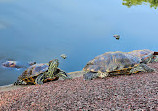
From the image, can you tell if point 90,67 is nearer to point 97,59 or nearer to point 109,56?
point 97,59

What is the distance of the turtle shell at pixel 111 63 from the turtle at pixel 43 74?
5.27 feet

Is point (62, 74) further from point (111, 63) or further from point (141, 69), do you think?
point (141, 69)

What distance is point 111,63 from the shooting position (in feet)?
21.0

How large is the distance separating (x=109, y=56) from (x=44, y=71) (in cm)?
346

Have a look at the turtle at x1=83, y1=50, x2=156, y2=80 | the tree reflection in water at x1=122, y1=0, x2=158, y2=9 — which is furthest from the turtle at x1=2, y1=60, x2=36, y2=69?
the tree reflection in water at x1=122, y1=0, x2=158, y2=9

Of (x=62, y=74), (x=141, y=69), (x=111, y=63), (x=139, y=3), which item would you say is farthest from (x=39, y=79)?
(x=139, y=3)

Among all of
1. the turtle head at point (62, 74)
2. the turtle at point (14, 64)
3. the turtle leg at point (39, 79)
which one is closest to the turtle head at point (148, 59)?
the turtle head at point (62, 74)

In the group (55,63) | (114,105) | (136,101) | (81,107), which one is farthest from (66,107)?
(55,63)

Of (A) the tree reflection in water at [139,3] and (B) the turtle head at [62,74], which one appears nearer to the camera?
(B) the turtle head at [62,74]

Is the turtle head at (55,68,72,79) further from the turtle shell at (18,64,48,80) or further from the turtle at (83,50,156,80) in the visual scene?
the turtle at (83,50,156,80)

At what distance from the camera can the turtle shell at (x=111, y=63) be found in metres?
6.27

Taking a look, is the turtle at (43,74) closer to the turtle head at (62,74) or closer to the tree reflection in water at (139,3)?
the turtle head at (62,74)

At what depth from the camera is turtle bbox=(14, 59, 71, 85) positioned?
7.61m

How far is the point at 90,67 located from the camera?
21.5 feet
